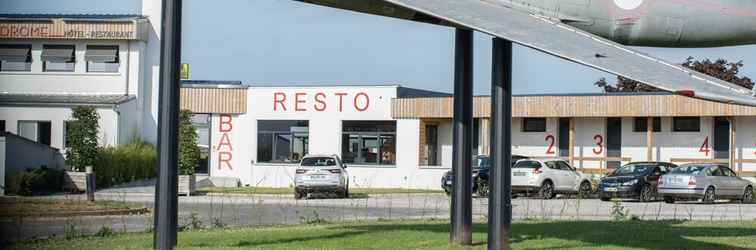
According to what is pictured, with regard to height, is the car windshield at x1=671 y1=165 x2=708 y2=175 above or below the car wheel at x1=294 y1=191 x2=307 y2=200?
above

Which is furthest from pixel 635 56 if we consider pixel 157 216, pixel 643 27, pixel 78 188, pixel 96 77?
pixel 96 77

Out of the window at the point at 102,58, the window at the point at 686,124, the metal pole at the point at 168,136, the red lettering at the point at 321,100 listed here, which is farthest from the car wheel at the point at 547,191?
the metal pole at the point at 168,136

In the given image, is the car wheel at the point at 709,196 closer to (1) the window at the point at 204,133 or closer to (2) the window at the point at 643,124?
(2) the window at the point at 643,124

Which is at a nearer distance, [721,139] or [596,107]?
[596,107]

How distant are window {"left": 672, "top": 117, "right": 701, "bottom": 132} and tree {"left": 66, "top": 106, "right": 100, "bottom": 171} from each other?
23.4 m

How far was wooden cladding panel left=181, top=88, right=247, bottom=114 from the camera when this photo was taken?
4903 cm

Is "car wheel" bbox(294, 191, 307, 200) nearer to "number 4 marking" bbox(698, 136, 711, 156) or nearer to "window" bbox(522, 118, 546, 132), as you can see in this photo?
"window" bbox(522, 118, 546, 132)

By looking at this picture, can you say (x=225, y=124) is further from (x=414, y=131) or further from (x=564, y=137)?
(x=564, y=137)

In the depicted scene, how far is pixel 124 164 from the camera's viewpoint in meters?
42.1

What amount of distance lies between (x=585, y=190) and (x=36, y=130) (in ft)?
74.1

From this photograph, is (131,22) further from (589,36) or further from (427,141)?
(589,36)

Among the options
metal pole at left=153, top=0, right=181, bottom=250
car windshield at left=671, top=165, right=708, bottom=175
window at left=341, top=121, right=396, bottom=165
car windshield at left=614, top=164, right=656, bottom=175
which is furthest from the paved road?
window at left=341, top=121, right=396, bottom=165

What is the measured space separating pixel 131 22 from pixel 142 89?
3.08m

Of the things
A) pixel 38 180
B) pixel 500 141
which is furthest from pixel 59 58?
pixel 500 141
